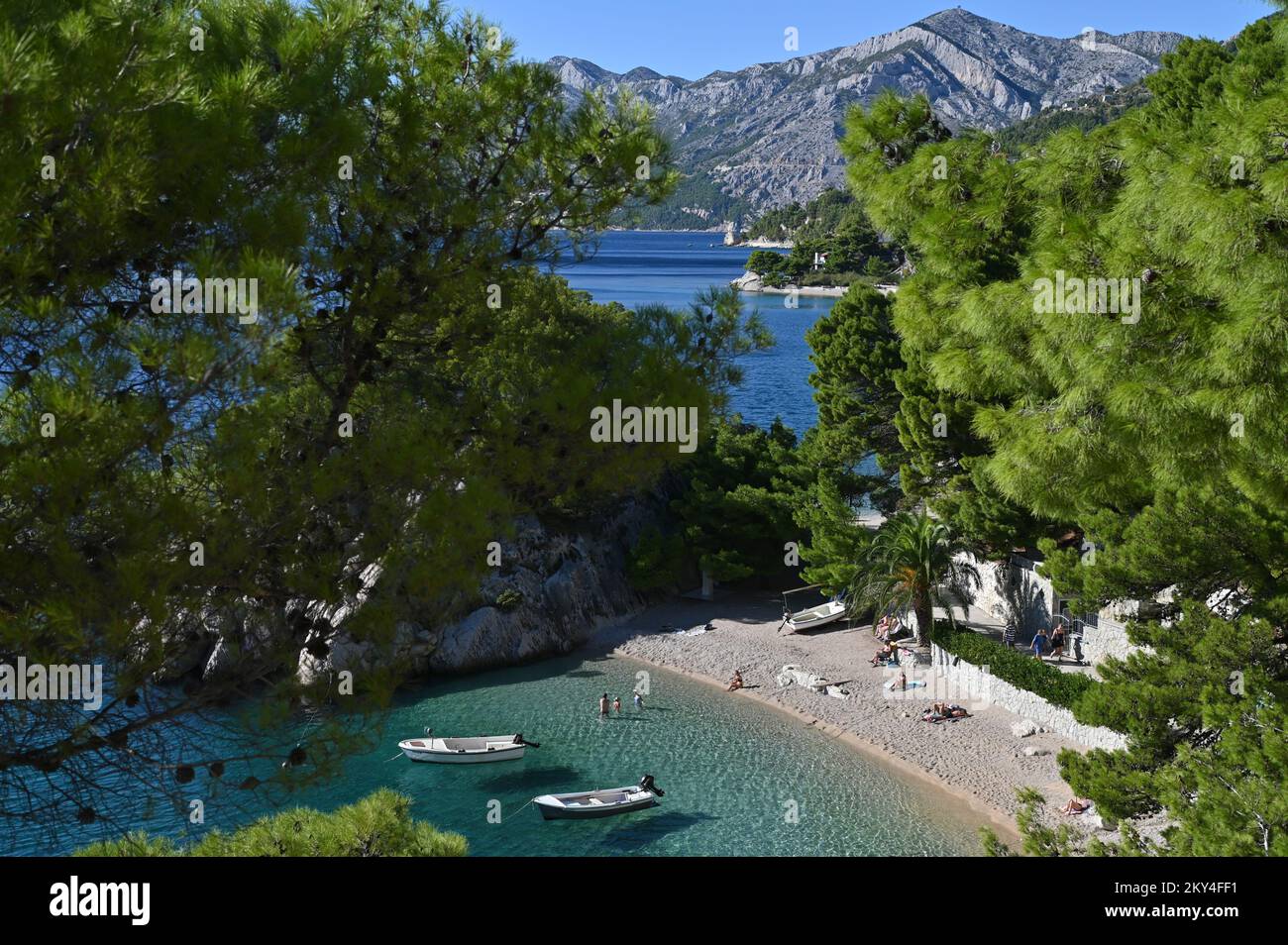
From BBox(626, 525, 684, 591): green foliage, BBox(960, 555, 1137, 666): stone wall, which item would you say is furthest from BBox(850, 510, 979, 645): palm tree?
BBox(626, 525, 684, 591): green foliage

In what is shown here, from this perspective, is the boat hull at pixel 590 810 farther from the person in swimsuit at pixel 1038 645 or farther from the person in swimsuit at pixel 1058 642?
the person in swimsuit at pixel 1058 642

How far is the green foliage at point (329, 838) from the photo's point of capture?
5.53 metres

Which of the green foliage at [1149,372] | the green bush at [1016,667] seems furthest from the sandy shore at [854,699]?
the green foliage at [1149,372]

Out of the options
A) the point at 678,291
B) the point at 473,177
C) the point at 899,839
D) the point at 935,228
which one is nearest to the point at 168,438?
the point at 473,177

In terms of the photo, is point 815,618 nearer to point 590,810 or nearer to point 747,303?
point 590,810

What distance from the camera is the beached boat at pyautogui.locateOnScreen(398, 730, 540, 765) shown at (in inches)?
709

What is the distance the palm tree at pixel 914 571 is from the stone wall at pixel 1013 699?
A: 939 millimetres

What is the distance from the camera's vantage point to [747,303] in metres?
7.41

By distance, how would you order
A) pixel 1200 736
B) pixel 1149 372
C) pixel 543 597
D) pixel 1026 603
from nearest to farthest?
pixel 1149 372
pixel 1200 736
pixel 1026 603
pixel 543 597

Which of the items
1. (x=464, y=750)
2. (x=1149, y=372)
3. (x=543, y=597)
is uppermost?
(x=1149, y=372)

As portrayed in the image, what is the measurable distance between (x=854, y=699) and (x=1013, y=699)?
3.09 m

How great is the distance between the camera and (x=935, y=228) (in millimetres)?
7031

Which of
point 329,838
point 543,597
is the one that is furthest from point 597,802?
point 329,838

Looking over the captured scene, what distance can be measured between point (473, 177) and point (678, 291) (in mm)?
84589
